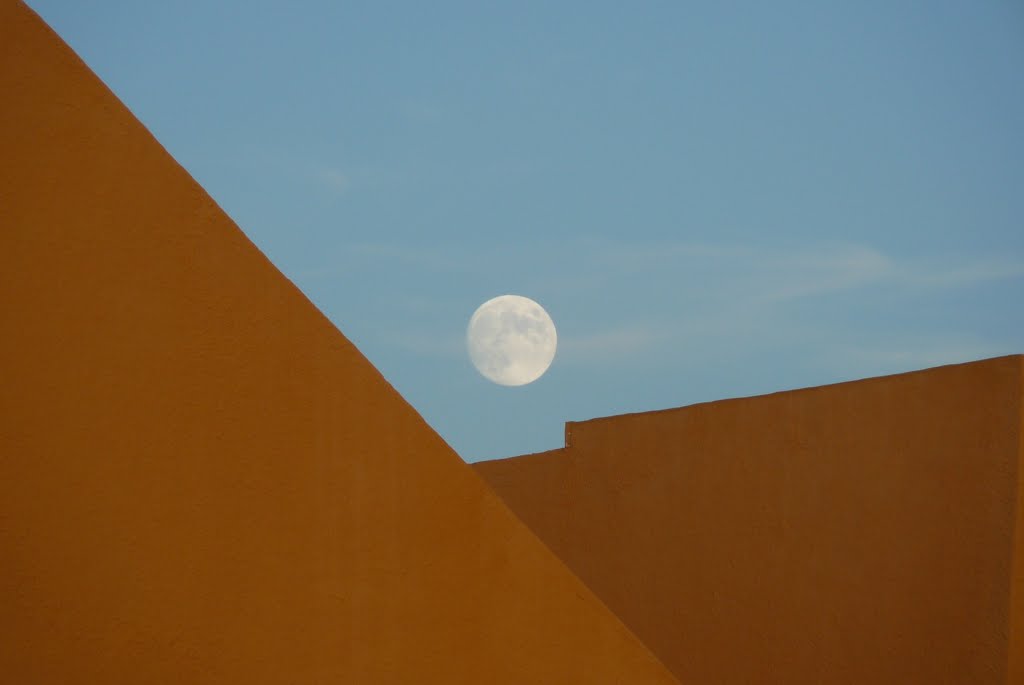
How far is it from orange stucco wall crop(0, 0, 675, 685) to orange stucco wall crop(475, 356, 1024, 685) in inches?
118

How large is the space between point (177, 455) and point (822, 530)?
4.15 m

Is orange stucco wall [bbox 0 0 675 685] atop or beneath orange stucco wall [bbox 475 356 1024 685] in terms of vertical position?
beneath

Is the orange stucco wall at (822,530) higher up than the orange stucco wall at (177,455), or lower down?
higher up

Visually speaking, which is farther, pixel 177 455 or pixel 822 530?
pixel 822 530

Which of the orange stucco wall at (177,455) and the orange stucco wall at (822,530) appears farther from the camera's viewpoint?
the orange stucco wall at (822,530)

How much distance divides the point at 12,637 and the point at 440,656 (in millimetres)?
1065

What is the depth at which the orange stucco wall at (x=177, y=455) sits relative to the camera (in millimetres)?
2121

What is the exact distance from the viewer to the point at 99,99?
7.45 feet

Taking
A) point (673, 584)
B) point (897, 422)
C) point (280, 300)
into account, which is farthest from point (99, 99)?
point (673, 584)

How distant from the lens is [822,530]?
557 cm

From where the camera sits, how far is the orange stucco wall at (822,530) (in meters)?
4.74

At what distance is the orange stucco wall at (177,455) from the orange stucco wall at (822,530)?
9.87ft

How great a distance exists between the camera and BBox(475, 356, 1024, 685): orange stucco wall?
4.74 meters

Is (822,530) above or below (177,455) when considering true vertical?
above
